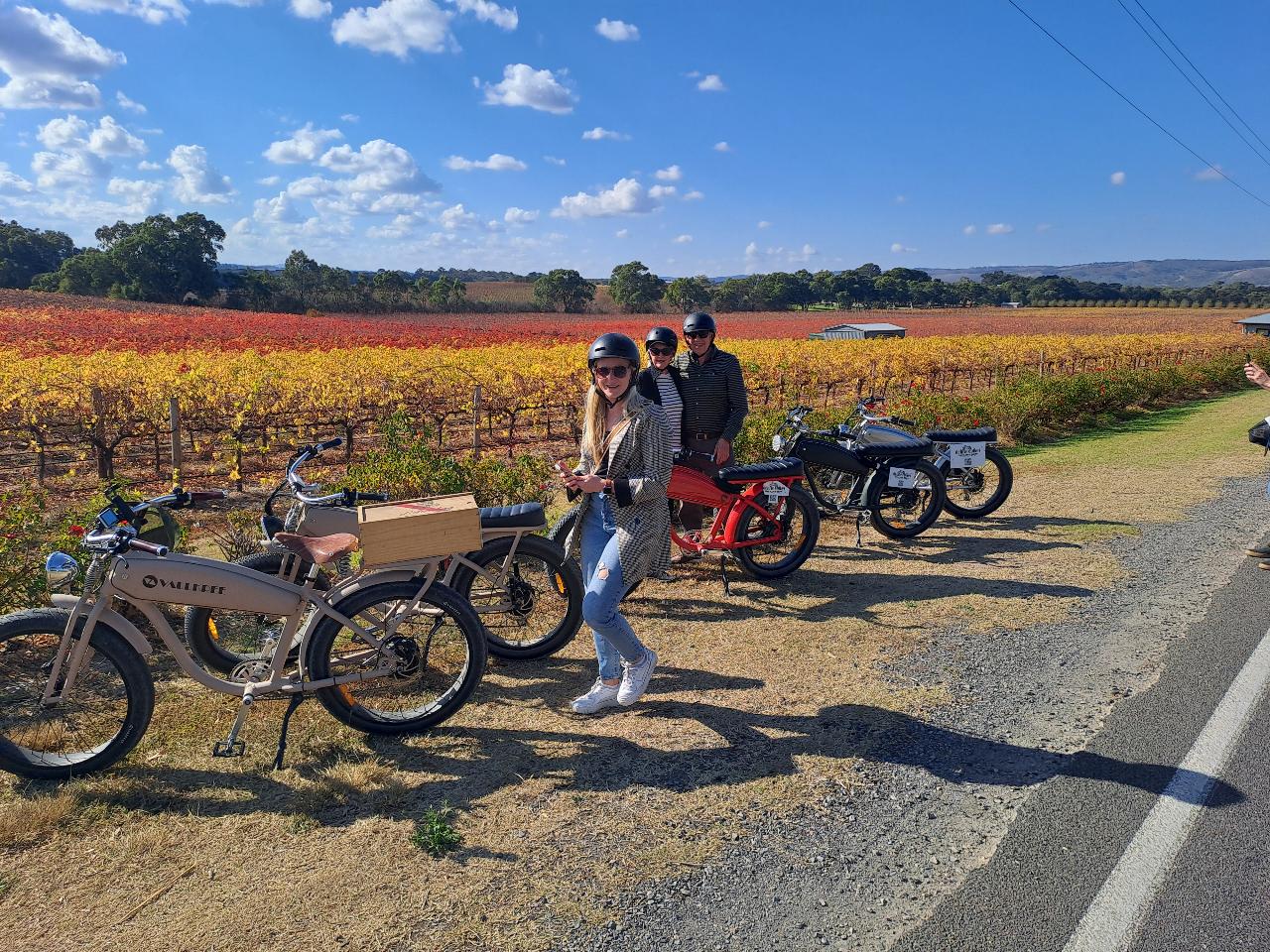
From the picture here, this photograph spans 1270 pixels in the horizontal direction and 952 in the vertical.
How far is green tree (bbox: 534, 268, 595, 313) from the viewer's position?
302 ft

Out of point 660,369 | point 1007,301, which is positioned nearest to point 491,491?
point 660,369

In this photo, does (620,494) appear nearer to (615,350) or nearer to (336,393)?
(615,350)

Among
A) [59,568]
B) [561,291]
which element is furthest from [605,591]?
[561,291]

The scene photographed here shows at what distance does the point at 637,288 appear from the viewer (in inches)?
3846

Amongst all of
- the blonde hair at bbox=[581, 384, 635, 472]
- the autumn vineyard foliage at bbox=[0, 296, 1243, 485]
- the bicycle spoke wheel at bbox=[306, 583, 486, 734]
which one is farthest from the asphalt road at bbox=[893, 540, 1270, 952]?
the autumn vineyard foliage at bbox=[0, 296, 1243, 485]

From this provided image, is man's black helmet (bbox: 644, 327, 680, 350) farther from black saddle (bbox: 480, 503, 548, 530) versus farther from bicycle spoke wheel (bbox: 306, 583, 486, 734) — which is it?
bicycle spoke wheel (bbox: 306, 583, 486, 734)

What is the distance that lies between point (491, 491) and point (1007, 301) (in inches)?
5526

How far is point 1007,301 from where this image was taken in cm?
12975

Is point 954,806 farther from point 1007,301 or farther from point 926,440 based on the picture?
point 1007,301

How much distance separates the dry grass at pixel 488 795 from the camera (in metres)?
2.57

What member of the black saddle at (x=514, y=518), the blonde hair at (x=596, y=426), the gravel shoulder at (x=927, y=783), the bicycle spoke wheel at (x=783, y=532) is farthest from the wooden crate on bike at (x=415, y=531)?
the bicycle spoke wheel at (x=783, y=532)

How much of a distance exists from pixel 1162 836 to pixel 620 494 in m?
2.42

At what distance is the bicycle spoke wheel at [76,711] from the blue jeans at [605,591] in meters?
1.90

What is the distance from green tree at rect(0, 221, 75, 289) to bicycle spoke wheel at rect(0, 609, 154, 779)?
96350 millimetres
